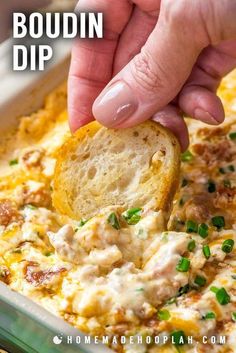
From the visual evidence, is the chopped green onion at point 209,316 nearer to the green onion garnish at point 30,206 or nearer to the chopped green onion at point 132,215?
the chopped green onion at point 132,215

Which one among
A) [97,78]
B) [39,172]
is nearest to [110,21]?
[97,78]

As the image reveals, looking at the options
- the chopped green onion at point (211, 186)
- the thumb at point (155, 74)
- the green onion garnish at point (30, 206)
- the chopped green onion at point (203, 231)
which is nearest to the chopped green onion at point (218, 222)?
the chopped green onion at point (203, 231)

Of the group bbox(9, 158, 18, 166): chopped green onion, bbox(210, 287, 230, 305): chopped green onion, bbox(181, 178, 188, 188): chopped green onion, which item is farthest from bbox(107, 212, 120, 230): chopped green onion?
bbox(9, 158, 18, 166): chopped green onion

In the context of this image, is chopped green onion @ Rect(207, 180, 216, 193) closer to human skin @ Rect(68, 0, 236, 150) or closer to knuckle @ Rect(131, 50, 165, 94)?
human skin @ Rect(68, 0, 236, 150)

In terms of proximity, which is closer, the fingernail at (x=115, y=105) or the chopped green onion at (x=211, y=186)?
the fingernail at (x=115, y=105)

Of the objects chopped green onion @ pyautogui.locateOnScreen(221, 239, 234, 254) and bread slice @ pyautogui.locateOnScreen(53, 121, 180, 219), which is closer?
chopped green onion @ pyautogui.locateOnScreen(221, 239, 234, 254)

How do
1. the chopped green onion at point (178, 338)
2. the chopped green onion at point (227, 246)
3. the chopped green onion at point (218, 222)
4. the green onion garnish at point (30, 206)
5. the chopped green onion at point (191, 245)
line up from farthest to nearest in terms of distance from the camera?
the green onion garnish at point (30, 206) → the chopped green onion at point (218, 222) → the chopped green onion at point (227, 246) → the chopped green onion at point (191, 245) → the chopped green onion at point (178, 338)

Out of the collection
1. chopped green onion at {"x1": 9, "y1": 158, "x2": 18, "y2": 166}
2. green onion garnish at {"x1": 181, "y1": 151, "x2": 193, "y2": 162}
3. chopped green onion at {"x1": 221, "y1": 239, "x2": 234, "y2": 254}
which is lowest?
chopped green onion at {"x1": 9, "y1": 158, "x2": 18, "y2": 166}
